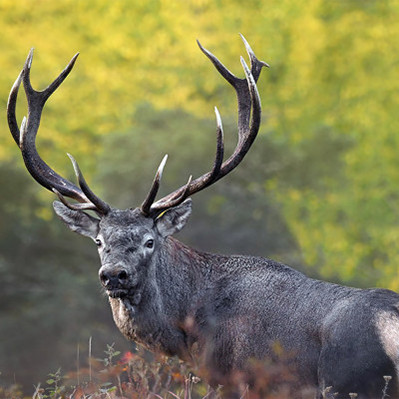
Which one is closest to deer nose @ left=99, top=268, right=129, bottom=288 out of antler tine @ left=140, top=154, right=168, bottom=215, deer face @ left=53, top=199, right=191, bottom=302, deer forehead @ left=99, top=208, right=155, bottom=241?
deer face @ left=53, top=199, right=191, bottom=302

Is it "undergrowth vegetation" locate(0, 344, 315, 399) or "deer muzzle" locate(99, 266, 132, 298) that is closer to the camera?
"undergrowth vegetation" locate(0, 344, 315, 399)

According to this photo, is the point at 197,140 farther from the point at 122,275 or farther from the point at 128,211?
the point at 122,275

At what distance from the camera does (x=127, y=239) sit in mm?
8266

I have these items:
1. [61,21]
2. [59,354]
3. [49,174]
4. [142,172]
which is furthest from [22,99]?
[49,174]

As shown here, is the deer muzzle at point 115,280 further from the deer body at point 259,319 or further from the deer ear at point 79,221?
the deer ear at point 79,221

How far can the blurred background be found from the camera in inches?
957

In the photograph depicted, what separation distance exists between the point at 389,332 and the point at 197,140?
1867 centimetres

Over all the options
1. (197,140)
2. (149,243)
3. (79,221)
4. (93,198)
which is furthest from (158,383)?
(197,140)

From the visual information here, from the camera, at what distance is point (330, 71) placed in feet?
130

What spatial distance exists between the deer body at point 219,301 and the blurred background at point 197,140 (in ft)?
39.6

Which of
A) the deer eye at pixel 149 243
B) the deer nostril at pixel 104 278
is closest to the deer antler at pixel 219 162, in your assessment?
the deer eye at pixel 149 243

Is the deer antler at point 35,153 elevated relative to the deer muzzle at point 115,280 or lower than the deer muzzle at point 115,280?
elevated

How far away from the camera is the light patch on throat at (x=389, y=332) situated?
7035mm

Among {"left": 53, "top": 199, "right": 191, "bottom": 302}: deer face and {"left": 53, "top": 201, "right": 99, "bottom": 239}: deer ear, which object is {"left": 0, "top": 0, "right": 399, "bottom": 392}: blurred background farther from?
{"left": 53, "top": 199, "right": 191, "bottom": 302}: deer face
